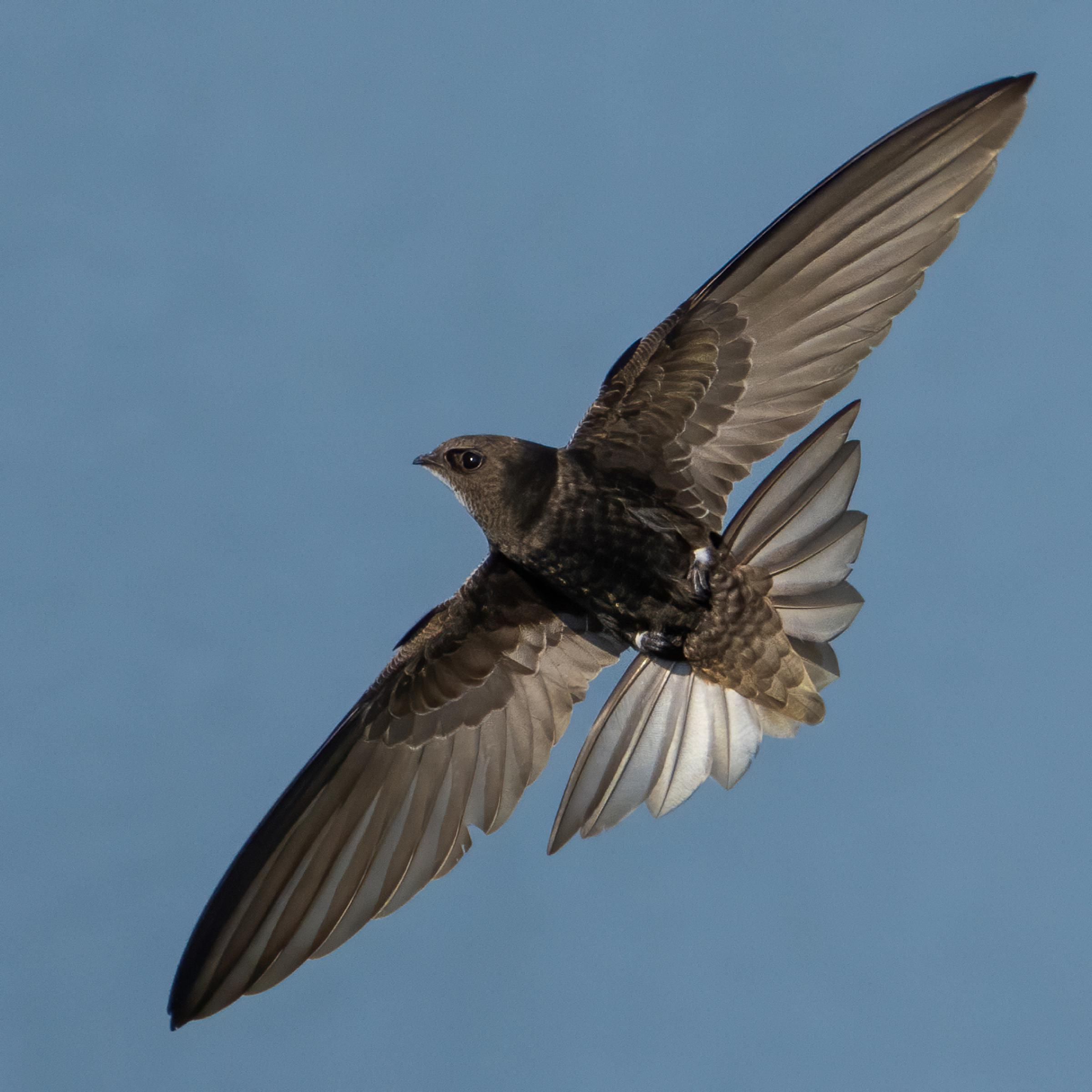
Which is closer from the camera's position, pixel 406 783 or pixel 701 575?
pixel 701 575

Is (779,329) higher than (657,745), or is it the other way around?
(779,329)

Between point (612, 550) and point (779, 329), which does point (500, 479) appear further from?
point (779, 329)

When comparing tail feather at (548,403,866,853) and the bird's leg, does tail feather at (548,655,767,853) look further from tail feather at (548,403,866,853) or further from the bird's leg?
the bird's leg

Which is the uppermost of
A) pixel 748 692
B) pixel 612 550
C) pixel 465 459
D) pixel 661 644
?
pixel 465 459

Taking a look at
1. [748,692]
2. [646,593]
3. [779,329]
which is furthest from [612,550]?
[779,329]

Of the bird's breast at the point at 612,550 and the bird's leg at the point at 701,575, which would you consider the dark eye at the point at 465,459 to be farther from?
the bird's leg at the point at 701,575

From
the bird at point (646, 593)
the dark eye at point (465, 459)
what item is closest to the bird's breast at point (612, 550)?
the bird at point (646, 593)

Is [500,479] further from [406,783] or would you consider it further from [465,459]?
[406,783]
